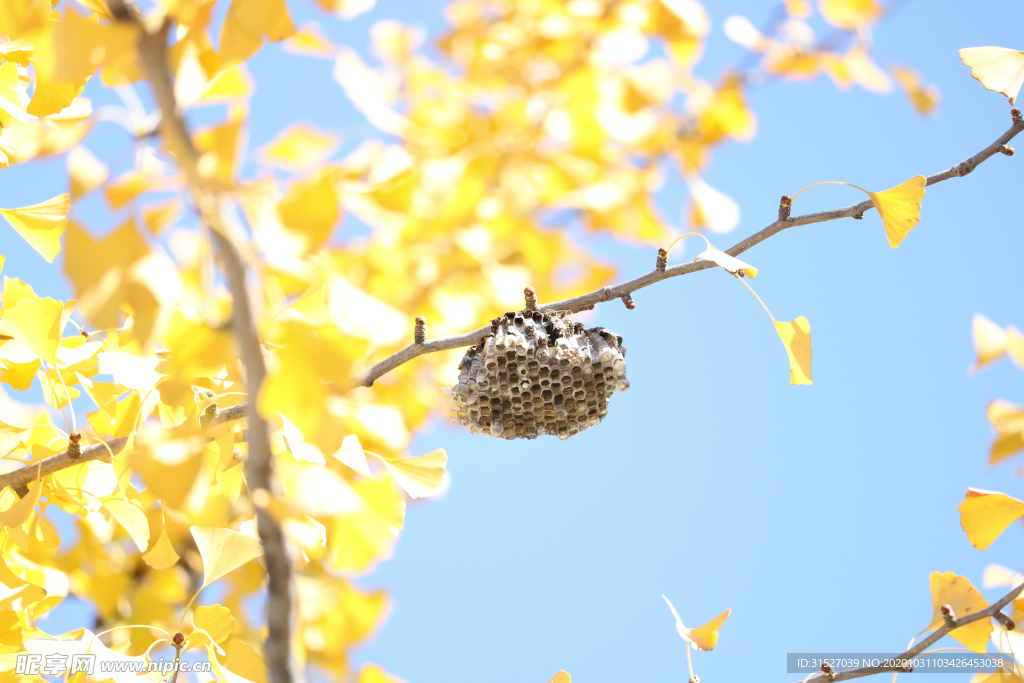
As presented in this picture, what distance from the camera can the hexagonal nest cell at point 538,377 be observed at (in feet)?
2.81

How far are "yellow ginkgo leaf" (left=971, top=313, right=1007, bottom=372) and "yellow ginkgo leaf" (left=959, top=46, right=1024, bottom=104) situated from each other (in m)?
0.24

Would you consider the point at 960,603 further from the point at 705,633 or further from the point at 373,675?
the point at 373,675

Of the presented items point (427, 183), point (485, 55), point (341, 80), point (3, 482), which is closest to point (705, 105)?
point (485, 55)

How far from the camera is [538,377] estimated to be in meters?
0.87

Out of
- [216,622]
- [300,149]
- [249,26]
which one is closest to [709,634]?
[216,622]

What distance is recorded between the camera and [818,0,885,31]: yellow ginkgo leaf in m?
1.79

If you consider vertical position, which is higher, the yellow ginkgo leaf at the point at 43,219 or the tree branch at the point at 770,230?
the yellow ginkgo leaf at the point at 43,219

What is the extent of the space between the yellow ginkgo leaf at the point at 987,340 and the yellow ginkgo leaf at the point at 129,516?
93 centimetres

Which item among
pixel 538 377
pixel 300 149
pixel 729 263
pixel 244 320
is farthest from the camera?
pixel 300 149

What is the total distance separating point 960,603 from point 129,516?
957mm

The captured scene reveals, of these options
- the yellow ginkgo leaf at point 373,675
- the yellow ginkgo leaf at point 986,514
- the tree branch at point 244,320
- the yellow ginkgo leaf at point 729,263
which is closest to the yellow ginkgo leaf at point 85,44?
the tree branch at point 244,320

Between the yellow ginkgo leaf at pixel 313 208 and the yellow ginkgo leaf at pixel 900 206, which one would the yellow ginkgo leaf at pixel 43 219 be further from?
the yellow ginkgo leaf at pixel 900 206

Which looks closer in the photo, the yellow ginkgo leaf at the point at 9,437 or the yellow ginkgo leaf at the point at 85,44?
the yellow ginkgo leaf at the point at 85,44

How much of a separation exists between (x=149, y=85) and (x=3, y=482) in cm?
55
